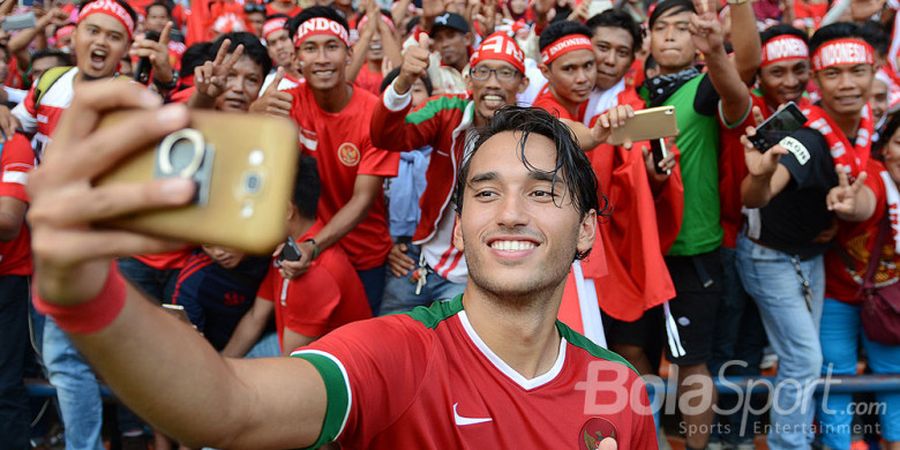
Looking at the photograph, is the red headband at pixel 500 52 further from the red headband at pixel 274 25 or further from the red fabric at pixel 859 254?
the red headband at pixel 274 25

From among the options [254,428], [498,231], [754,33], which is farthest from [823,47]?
[254,428]

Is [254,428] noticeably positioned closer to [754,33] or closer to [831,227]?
[754,33]

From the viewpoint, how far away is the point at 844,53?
Result: 16.4 ft

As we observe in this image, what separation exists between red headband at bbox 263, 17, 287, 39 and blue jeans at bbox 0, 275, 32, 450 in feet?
9.32

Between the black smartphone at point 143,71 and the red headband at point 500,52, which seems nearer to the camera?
the red headband at point 500,52

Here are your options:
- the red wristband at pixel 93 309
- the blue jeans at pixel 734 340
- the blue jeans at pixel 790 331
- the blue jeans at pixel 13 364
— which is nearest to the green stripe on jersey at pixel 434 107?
the blue jeans at pixel 734 340

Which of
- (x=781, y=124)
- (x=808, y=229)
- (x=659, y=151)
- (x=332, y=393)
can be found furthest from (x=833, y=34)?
(x=332, y=393)

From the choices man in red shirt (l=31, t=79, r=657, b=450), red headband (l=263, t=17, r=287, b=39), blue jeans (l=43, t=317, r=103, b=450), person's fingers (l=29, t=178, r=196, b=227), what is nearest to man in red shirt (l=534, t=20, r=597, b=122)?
man in red shirt (l=31, t=79, r=657, b=450)

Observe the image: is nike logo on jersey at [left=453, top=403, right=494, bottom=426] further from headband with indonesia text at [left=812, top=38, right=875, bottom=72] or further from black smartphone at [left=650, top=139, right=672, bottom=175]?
headband with indonesia text at [left=812, top=38, right=875, bottom=72]

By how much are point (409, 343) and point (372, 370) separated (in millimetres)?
215

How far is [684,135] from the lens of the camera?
4891 mm

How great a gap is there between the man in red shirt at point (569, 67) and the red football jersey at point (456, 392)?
8.17ft

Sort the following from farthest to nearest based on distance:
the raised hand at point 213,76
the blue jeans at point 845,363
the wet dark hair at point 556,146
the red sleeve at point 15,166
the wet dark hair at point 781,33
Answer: the wet dark hair at point 781,33 → the blue jeans at point 845,363 → the raised hand at point 213,76 → the red sleeve at point 15,166 → the wet dark hair at point 556,146

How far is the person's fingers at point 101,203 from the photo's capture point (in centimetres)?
104
